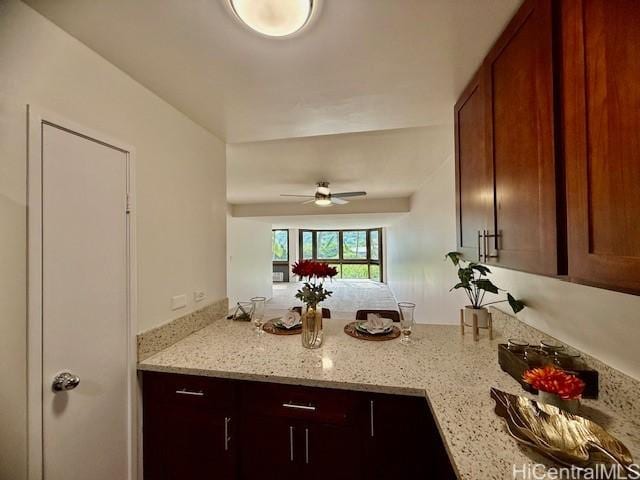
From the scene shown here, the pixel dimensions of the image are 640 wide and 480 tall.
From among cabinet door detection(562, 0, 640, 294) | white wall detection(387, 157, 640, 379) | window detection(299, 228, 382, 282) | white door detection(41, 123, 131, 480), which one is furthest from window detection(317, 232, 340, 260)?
cabinet door detection(562, 0, 640, 294)

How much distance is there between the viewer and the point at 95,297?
110 cm

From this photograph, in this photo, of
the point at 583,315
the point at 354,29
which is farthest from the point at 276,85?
the point at 583,315

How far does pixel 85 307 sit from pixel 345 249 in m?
10.3

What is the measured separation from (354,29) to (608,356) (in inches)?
61.1

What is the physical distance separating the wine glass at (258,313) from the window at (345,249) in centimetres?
892

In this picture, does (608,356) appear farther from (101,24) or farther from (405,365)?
(101,24)

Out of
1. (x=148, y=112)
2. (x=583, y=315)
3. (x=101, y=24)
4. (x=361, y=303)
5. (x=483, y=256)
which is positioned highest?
(x=101, y=24)

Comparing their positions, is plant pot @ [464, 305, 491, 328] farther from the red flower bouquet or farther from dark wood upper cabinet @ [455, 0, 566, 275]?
the red flower bouquet

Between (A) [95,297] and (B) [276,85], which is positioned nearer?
(A) [95,297]

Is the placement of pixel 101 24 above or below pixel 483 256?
above

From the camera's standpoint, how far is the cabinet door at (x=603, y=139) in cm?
55

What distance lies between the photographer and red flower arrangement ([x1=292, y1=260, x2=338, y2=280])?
151cm

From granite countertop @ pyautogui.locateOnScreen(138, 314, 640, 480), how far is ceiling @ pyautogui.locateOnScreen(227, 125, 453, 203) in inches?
59.6

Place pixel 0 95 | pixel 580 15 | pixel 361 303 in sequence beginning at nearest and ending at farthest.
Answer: pixel 580 15 → pixel 0 95 → pixel 361 303
